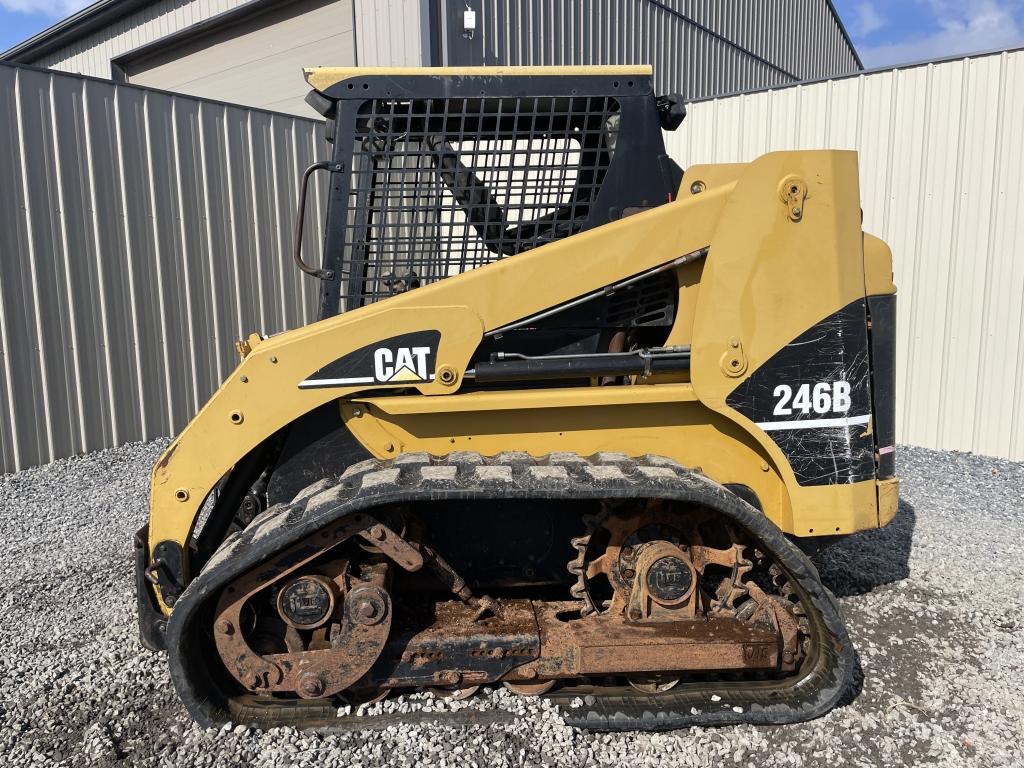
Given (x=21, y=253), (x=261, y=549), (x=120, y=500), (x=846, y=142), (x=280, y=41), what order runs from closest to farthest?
(x=261, y=549)
(x=120, y=500)
(x=21, y=253)
(x=846, y=142)
(x=280, y=41)

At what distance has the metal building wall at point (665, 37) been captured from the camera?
8.22 metres

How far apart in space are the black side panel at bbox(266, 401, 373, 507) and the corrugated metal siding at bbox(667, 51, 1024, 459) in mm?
5849

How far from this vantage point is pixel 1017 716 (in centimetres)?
280

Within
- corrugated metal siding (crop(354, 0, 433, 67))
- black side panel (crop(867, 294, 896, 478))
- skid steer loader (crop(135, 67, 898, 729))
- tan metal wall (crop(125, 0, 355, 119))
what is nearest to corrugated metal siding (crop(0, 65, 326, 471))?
corrugated metal siding (crop(354, 0, 433, 67))

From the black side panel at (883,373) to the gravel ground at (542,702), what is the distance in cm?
99

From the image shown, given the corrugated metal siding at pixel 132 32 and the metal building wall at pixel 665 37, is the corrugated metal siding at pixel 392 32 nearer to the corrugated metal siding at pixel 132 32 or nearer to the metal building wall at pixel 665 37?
the metal building wall at pixel 665 37

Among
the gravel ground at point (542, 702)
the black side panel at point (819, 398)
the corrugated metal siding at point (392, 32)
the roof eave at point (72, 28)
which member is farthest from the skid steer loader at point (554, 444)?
the roof eave at point (72, 28)

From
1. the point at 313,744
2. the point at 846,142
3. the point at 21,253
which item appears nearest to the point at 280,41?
the point at 21,253

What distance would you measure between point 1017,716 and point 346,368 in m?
2.93

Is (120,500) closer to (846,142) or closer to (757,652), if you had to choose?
(757,652)

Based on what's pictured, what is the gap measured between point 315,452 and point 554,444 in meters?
0.95

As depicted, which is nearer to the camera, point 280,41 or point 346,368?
point 346,368

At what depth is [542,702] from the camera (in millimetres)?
2711

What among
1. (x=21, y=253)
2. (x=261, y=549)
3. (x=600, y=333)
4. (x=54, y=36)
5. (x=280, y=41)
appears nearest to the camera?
(x=261, y=549)
